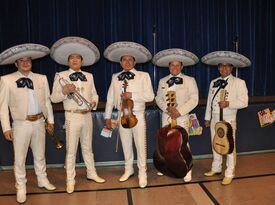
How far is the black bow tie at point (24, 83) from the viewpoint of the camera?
11.4ft

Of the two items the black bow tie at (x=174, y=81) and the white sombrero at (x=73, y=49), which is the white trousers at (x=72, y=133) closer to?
the white sombrero at (x=73, y=49)

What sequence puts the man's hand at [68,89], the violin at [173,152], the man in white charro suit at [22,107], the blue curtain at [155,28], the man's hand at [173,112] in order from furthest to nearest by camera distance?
the blue curtain at [155,28] → the man's hand at [173,112] → the man's hand at [68,89] → the man in white charro suit at [22,107] → the violin at [173,152]

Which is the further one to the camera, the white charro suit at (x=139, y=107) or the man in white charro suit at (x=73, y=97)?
the white charro suit at (x=139, y=107)

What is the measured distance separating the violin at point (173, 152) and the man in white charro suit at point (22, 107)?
1.37m

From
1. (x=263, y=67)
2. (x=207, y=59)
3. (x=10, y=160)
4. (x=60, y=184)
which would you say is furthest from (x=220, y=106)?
(x=263, y=67)

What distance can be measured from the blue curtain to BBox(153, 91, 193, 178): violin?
3.23 metres

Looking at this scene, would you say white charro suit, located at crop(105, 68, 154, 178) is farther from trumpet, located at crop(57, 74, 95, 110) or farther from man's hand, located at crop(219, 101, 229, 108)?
man's hand, located at crop(219, 101, 229, 108)

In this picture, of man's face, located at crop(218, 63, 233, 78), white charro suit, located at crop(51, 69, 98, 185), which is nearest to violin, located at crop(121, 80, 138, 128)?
white charro suit, located at crop(51, 69, 98, 185)

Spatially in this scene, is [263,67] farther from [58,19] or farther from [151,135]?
[58,19]

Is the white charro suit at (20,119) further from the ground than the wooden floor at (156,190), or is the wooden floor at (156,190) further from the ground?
the white charro suit at (20,119)

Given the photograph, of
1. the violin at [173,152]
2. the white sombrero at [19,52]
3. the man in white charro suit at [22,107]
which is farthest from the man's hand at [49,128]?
the violin at [173,152]

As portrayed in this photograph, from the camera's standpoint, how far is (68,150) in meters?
3.73

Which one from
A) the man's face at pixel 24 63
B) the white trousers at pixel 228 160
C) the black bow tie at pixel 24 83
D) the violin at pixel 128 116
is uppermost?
the man's face at pixel 24 63

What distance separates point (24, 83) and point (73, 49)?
65cm
